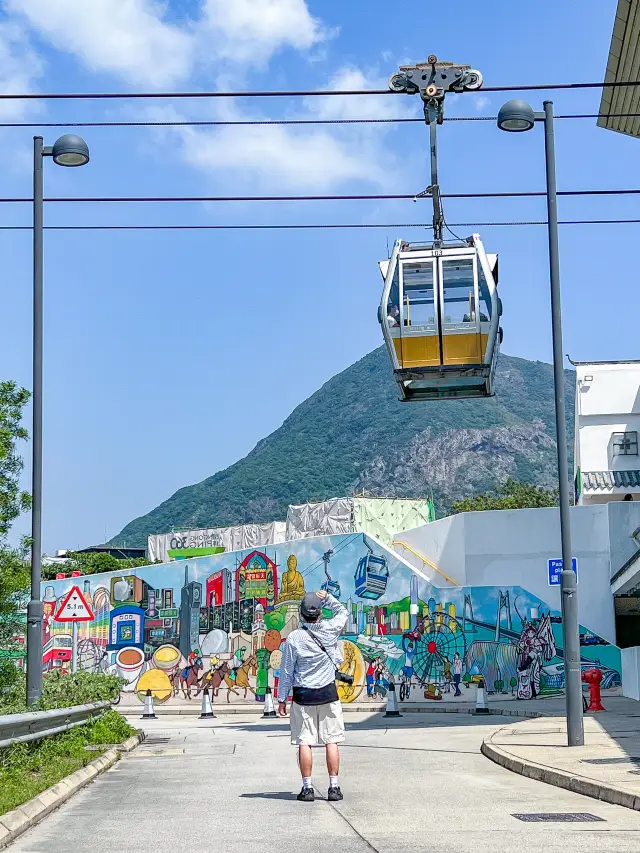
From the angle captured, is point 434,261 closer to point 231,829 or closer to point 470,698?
point 231,829

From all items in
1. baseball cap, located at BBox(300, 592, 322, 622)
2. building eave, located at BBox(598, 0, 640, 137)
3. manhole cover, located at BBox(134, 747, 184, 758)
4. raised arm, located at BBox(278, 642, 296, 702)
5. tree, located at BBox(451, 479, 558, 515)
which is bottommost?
manhole cover, located at BBox(134, 747, 184, 758)

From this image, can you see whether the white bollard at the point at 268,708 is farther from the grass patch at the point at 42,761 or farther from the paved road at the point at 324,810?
the paved road at the point at 324,810

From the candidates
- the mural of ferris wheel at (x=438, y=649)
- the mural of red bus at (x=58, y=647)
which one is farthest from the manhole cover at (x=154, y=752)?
the mural of red bus at (x=58, y=647)

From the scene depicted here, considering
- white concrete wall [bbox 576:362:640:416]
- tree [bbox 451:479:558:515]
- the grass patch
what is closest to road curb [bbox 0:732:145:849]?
the grass patch

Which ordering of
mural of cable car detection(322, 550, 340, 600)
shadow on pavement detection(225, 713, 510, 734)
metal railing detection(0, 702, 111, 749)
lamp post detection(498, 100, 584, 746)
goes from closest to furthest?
metal railing detection(0, 702, 111, 749) → lamp post detection(498, 100, 584, 746) → shadow on pavement detection(225, 713, 510, 734) → mural of cable car detection(322, 550, 340, 600)

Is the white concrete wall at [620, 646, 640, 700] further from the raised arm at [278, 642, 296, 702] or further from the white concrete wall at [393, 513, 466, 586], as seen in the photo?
the raised arm at [278, 642, 296, 702]

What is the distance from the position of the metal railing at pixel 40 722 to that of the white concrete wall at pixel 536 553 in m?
18.7

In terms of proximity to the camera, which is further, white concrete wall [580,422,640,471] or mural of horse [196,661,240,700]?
white concrete wall [580,422,640,471]

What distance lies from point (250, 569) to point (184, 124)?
70.9ft

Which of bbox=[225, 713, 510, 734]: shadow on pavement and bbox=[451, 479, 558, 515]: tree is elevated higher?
bbox=[451, 479, 558, 515]: tree

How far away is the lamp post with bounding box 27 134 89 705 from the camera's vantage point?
16562 mm

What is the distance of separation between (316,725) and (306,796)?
25.7 inches

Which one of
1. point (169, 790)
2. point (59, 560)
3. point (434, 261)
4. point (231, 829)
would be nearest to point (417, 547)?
point (434, 261)

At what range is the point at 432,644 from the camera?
3494 centimetres
